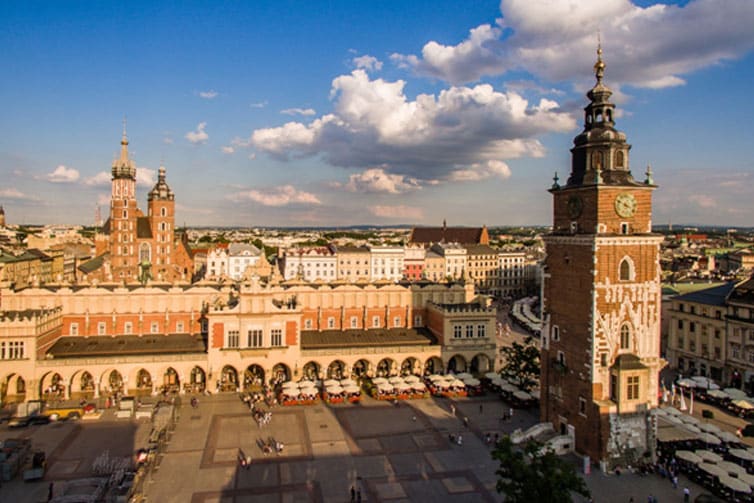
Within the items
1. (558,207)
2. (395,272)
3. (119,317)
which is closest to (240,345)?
(119,317)

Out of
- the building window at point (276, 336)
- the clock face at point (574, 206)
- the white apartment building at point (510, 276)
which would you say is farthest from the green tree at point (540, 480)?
the white apartment building at point (510, 276)

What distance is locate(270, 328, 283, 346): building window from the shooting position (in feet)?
181


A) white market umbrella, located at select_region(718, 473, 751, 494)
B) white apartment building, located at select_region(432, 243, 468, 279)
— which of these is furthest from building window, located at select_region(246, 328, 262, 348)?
white apartment building, located at select_region(432, 243, 468, 279)

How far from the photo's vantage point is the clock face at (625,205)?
122 ft

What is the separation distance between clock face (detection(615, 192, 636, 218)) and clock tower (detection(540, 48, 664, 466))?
0.21 ft

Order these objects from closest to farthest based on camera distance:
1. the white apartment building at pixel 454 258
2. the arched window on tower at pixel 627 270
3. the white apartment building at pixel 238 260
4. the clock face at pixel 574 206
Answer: the arched window on tower at pixel 627 270
the clock face at pixel 574 206
the white apartment building at pixel 238 260
the white apartment building at pixel 454 258

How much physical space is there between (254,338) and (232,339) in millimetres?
2062

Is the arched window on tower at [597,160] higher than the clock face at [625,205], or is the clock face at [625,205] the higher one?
the arched window on tower at [597,160]

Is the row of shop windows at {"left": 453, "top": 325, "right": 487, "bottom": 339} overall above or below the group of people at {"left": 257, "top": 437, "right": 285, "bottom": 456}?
above

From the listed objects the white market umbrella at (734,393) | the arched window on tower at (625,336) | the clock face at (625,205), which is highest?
the clock face at (625,205)

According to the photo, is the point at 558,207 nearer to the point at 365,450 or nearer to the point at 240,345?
the point at 365,450

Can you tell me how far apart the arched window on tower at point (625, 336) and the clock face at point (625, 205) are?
732 cm

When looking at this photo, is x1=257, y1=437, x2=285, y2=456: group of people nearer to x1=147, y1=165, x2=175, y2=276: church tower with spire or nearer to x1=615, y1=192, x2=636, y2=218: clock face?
x1=615, y1=192, x2=636, y2=218: clock face

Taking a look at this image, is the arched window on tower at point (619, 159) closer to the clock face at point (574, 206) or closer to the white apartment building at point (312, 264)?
the clock face at point (574, 206)
